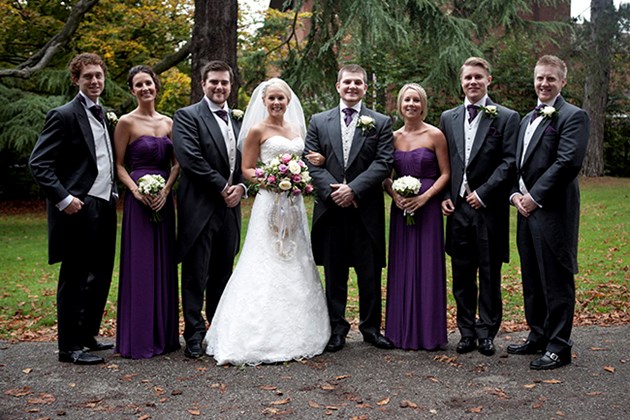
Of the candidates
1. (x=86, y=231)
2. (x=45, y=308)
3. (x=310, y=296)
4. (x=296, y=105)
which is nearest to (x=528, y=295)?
(x=310, y=296)

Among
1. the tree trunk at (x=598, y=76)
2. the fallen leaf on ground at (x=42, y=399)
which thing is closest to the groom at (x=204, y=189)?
the fallen leaf on ground at (x=42, y=399)

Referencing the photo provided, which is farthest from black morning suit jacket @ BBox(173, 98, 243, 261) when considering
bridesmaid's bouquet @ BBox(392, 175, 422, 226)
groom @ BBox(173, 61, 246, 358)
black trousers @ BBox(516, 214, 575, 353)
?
black trousers @ BBox(516, 214, 575, 353)

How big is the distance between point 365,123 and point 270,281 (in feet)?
5.43

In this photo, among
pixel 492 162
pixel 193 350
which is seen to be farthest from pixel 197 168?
pixel 492 162

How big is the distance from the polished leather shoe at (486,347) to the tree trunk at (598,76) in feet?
68.0

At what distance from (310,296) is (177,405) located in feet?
5.70

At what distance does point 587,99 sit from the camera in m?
25.6

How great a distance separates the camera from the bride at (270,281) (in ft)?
19.8

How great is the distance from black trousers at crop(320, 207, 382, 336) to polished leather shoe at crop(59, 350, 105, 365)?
2133 mm

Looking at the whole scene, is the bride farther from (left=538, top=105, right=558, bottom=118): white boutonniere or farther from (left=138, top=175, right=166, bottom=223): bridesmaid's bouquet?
(left=538, top=105, right=558, bottom=118): white boutonniere

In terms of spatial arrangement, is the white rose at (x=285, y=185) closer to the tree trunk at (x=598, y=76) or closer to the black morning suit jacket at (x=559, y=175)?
the black morning suit jacket at (x=559, y=175)

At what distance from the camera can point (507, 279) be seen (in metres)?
10.9

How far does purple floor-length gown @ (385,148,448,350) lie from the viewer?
6332 millimetres

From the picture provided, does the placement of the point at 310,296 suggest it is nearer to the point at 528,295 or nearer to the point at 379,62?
the point at 528,295
